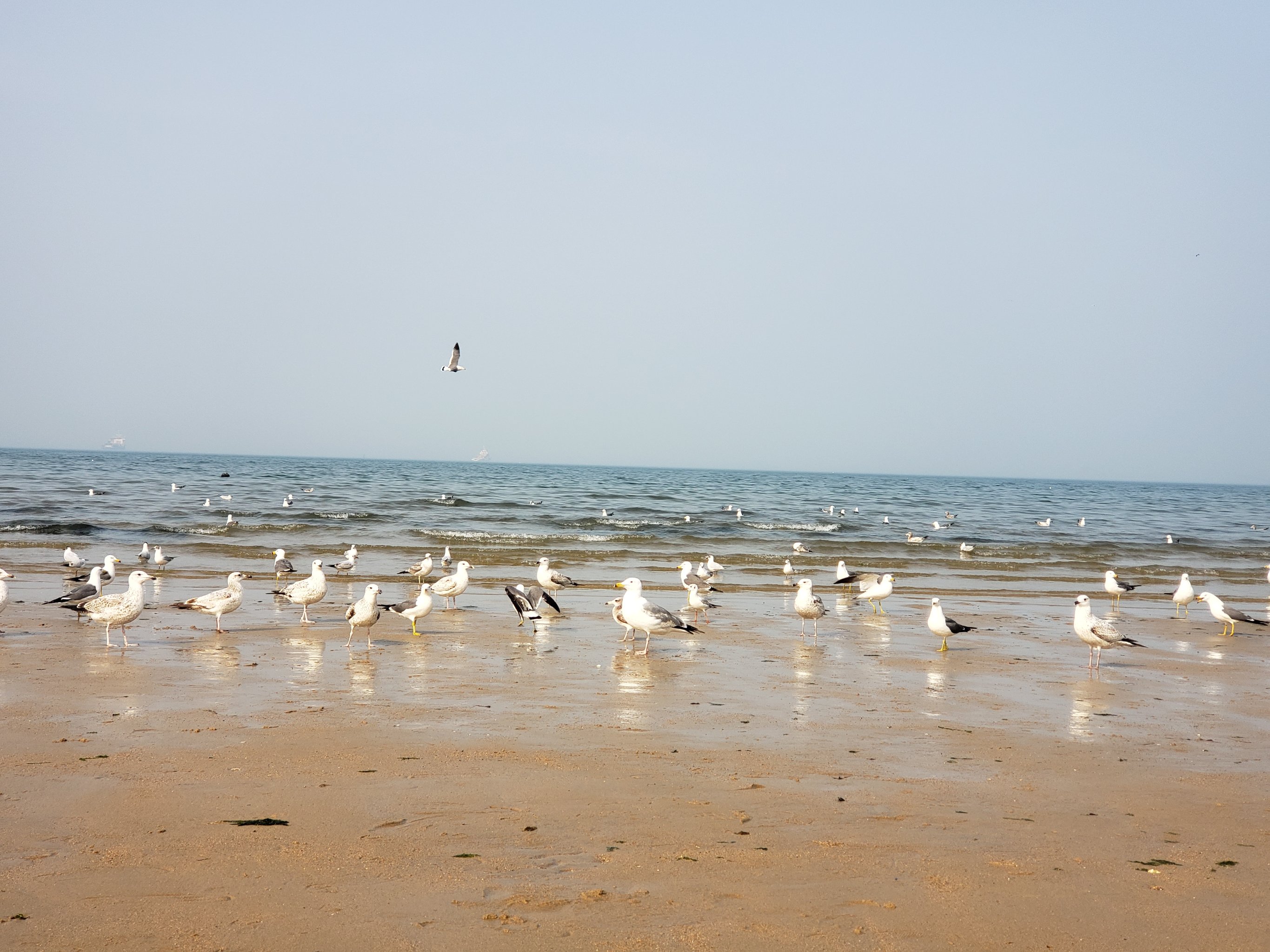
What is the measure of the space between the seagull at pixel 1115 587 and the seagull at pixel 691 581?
8.35 m

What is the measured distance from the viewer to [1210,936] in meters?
4.25

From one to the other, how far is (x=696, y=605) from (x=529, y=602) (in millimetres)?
2596

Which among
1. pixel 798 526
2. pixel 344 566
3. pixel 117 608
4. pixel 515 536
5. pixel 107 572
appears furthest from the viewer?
pixel 798 526

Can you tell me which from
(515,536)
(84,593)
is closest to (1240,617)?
(84,593)

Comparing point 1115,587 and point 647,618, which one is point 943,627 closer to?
point 647,618

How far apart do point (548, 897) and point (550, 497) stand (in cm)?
4758

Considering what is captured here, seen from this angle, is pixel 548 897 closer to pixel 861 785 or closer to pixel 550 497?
pixel 861 785

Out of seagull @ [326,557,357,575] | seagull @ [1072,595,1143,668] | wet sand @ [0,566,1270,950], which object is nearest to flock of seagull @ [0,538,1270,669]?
seagull @ [1072,595,1143,668]

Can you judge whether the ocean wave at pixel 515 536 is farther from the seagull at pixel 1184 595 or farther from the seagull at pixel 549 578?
the seagull at pixel 1184 595

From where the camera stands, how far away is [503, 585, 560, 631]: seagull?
1355 centimetres

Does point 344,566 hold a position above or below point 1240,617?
below

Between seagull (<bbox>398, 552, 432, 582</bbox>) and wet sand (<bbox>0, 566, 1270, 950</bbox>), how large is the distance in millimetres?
8942

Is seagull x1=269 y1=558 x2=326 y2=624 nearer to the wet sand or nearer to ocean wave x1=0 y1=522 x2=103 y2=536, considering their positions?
the wet sand

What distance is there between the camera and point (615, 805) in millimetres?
5652
